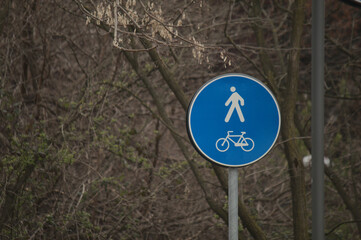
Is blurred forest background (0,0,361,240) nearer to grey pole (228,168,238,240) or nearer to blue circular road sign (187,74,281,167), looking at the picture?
blue circular road sign (187,74,281,167)

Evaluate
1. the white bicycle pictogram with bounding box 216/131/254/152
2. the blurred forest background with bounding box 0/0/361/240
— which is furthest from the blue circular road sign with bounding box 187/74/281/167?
the blurred forest background with bounding box 0/0/361/240

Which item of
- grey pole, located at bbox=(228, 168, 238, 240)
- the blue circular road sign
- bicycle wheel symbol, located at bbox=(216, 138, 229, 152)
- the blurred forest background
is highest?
the blurred forest background

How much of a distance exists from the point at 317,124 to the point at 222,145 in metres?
0.75

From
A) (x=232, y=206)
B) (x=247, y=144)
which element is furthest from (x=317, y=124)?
(x=232, y=206)

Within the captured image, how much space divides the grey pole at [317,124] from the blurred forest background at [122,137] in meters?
2.06

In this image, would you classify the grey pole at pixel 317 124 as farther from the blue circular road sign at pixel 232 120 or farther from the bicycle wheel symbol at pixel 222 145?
the bicycle wheel symbol at pixel 222 145

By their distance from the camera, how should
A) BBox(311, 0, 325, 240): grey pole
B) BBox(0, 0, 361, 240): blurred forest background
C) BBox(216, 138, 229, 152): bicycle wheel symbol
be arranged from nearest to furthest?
BBox(216, 138, 229, 152): bicycle wheel symbol < BBox(311, 0, 325, 240): grey pole < BBox(0, 0, 361, 240): blurred forest background

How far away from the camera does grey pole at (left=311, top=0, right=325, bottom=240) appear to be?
4.32m

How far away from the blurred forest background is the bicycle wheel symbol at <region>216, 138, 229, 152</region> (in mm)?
2179

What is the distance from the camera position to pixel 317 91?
14.4 feet

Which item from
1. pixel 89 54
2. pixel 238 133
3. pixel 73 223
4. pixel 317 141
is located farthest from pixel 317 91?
pixel 89 54

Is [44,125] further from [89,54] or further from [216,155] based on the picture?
[216,155]

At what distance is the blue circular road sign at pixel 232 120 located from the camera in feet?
13.8

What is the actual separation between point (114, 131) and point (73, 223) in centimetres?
207
